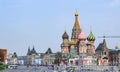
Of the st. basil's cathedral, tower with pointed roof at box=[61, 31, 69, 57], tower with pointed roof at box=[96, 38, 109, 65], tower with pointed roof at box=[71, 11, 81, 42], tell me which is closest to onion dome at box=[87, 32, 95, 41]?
the st. basil's cathedral

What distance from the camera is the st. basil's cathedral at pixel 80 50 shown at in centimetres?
13525

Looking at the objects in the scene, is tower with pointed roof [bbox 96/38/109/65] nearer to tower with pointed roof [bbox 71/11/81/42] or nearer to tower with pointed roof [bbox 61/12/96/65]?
tower with pointed roof [bbox 61/12/96/65]

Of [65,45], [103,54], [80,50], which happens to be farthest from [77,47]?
[103,54]

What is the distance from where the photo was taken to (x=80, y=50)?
136 m

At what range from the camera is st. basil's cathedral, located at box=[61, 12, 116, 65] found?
13525 cm

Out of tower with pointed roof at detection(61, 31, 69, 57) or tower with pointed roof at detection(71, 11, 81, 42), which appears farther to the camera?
tower with pointed roof at detection(61, 31, 69, 57)

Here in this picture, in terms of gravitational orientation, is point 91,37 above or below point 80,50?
above

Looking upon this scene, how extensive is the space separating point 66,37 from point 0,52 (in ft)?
90.9

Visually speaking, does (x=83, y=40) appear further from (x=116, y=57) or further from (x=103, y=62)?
(x=116, y=57)

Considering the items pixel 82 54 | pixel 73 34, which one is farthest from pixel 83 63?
pixel 73 34

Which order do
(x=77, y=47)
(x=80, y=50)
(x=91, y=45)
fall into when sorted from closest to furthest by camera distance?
1. (x=80, y=50)
2. (x=91, y=45)
3. (x=77, y=47)

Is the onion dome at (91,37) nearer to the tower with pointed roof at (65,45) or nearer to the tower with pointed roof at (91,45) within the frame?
the tower with pointed roof at (91,45)

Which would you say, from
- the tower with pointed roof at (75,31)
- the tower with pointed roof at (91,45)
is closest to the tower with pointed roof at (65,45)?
the tower with pointed roof at (75,31)

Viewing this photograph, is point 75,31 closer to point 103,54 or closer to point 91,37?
point 91,37
